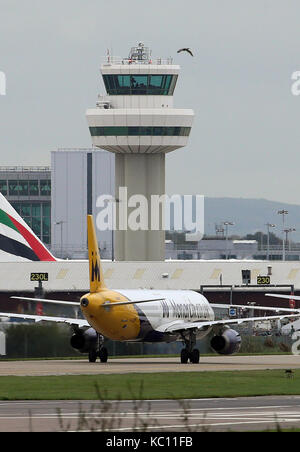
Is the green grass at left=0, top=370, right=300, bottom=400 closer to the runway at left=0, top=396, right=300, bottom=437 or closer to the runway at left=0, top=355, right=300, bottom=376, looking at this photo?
the runway at left=0, top=396, right=300, bottom=437

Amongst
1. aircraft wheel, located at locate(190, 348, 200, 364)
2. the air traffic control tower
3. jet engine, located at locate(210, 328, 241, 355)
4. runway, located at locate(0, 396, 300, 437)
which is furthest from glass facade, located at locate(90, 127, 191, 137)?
runway, located at locate(0, 396, 300, 437)

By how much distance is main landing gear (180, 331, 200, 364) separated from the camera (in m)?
68.7

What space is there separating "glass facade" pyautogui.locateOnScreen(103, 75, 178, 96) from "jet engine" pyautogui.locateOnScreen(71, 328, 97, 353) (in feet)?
251

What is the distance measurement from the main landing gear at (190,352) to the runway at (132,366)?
42 centimetres

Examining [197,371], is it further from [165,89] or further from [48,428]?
[165,89]

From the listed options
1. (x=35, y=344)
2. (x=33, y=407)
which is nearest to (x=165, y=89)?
(x=35, y=344)

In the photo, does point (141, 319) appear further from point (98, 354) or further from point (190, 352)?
point (98, 354)

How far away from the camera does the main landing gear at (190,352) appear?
225 ft

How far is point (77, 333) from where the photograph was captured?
69750mm

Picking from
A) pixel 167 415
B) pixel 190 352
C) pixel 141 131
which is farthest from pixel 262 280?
pixel 167 415

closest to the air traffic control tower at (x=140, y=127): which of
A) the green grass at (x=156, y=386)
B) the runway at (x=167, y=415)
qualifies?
the green grass at (x=156, y=386)

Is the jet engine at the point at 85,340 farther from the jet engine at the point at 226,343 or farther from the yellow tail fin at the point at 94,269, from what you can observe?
the jet engine at the point at 226,343

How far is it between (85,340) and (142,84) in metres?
77.2

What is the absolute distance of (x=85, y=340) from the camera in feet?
227
